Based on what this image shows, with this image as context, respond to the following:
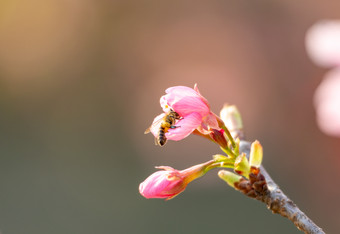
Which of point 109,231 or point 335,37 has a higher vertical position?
point 335,37

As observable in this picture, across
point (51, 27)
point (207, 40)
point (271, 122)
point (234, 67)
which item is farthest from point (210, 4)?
point (51, 27)

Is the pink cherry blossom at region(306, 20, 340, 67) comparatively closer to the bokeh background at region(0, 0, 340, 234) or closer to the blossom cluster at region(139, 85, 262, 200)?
the blossom cluster at region(139, 85, 262, 200)

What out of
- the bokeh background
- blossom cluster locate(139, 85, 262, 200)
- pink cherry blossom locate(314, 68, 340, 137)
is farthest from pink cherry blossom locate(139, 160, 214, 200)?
the bokeh background

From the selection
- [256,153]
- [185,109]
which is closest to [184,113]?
[185,109]

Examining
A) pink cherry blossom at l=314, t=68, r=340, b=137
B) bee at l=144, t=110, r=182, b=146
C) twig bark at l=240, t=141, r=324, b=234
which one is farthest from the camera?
pink cherry blossom at l=314, t=68, r=340, b=137

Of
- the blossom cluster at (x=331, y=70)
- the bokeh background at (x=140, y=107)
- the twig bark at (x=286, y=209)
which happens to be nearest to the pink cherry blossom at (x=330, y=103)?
the blossom cluster at (x=331, y=70)

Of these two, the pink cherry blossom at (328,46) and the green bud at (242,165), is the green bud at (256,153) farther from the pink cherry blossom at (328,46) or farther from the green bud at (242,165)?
the pink cherry blossom at (328,46)

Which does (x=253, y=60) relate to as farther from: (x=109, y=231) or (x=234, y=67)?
(x=109, y=231)
